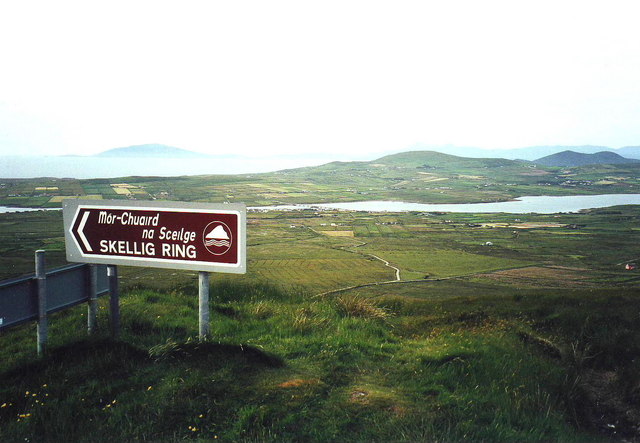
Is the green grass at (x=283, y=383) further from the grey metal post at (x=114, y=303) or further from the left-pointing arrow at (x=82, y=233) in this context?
the left-pointing arrow at (x=82, y=233)

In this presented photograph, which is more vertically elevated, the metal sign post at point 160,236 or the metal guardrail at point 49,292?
the metal sign post at point 160,236

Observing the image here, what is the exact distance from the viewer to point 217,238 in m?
6.81

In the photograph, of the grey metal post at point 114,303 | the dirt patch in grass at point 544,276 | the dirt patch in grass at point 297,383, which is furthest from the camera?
the dirt patch in grass at point 544,276

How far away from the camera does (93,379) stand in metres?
5.82

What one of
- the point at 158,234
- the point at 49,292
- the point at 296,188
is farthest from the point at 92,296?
the point at 296,188

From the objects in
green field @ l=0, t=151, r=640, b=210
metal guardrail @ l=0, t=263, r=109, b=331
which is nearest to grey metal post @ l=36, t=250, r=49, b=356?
metal guardrail @ l=0, t=263, r=109, b=331

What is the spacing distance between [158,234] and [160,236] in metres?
0.05

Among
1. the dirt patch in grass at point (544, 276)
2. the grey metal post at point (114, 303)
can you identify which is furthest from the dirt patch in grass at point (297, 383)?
the dirt patch in grass at point (544, 276)

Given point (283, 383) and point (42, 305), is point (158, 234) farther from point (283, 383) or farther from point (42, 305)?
point (283, 383)

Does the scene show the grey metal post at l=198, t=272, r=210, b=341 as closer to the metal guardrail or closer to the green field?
the metal guardrail

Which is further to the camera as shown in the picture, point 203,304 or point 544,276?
point 544,276

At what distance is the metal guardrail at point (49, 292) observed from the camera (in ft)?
20.8

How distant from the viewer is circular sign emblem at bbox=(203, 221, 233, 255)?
A: 6762 millimetres

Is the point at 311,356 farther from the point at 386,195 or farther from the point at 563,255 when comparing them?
the point at 386,195
